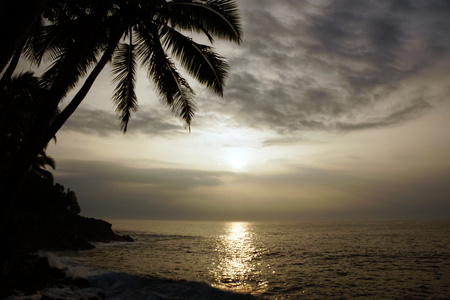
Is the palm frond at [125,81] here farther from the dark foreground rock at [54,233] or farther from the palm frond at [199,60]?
the dark foreground rock at [54,233]

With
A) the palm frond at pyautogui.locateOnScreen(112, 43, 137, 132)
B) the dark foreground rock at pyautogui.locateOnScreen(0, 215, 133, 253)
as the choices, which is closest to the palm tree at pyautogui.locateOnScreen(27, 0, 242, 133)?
the palm frond at pyautogui.locateOnScreen(112, 43, 137, 132)

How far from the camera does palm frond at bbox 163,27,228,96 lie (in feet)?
27.1

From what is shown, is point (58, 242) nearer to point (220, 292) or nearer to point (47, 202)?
point (47, 202)

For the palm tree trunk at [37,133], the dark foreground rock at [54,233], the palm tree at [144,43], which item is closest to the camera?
the palm tree trunk at [37,133]

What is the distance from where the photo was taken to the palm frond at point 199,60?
825cm

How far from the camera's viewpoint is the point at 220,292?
14.1 meters

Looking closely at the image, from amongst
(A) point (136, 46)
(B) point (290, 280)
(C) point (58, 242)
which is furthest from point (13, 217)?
(C) point (58, 242)

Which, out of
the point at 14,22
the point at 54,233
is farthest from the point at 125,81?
the point at 54,233

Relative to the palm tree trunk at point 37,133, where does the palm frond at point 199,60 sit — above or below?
above

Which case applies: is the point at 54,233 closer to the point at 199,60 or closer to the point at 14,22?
the point at 199,60

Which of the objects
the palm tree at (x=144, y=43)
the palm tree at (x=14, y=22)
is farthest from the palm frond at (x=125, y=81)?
the palm tree at (x=14, y=22)

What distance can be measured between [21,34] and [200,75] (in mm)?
5840

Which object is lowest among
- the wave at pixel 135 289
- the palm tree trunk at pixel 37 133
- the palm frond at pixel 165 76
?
the wave at pixel 135 289

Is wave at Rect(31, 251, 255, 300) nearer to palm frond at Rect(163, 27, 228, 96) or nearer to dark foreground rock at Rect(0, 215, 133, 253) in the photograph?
dark foreground rock at Rect(0, 215, 133, 253)
